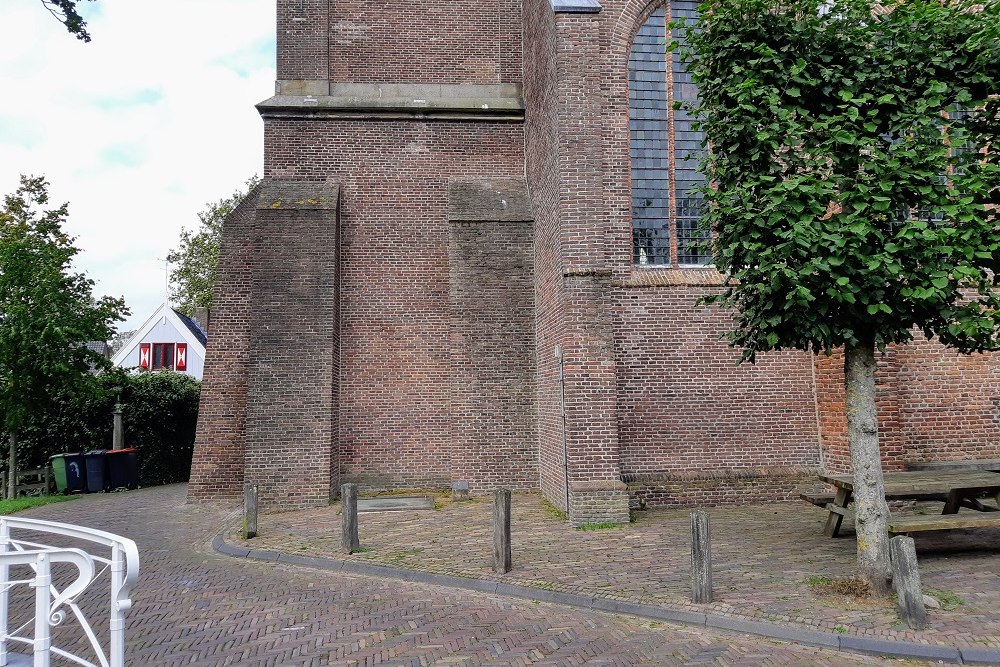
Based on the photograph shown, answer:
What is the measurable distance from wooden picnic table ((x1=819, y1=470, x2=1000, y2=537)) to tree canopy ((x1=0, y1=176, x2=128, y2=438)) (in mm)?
14014

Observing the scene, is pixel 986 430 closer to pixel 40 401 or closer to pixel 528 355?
pixel 528 355

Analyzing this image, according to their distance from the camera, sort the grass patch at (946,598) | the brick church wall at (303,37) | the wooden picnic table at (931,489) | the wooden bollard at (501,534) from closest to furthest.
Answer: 1. the grass patch at (946,598)
2. the wooden bollard at (501,534)
3. the wooden picnic table at (931,489)
4. the brick church wall at (303,37)

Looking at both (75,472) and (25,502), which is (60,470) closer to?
(75,472)

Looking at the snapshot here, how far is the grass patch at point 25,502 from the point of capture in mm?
12413

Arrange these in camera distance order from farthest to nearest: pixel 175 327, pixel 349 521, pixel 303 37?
1. pixel 175 327
2. pixel 303 37
3. pixel 349 521

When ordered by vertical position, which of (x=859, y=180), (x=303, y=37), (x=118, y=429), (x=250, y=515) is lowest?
(x=250, y=515)

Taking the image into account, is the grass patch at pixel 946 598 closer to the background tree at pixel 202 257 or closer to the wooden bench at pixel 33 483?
the wooden bench at pixel 33 483

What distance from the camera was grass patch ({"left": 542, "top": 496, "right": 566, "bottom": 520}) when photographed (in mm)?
9901

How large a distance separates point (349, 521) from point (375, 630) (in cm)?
271

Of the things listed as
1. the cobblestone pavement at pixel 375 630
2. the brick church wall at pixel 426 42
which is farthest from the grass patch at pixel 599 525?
the brick church wall at pixel 426 42

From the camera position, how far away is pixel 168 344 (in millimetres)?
30328

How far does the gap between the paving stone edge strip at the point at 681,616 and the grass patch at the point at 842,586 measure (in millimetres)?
954

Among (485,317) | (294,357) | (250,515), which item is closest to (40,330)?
(294,357)

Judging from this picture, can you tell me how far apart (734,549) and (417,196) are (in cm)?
888
